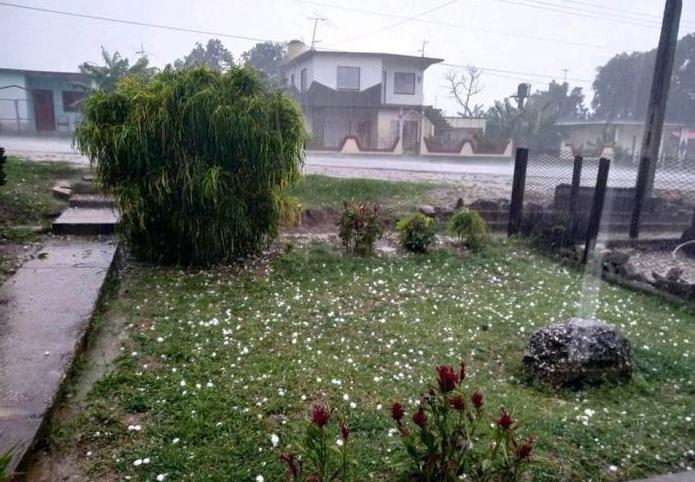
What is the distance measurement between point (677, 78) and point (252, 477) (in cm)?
678

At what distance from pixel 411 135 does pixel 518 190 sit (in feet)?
62.5

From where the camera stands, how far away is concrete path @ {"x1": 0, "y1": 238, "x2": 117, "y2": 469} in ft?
7.46

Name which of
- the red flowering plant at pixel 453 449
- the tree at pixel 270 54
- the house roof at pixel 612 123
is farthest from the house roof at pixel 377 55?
the red flowering plant at pixel 453 449

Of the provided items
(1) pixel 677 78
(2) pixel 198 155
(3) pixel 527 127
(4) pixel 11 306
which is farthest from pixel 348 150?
(4) pixel 11 306

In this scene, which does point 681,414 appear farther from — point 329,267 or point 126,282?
point 126,282

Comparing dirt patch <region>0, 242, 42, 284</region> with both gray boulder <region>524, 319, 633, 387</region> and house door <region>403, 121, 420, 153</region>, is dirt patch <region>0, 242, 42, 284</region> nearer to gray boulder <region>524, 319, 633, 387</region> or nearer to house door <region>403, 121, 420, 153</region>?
gray boulder <region>524, 319, 633, 387</region>

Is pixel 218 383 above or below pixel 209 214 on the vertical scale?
below

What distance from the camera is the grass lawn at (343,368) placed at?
86.2 inches

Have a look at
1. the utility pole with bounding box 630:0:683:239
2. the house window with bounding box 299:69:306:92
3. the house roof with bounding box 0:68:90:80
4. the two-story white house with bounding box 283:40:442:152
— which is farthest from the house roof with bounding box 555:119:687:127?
the house roof with bounding box 0:68:90:80

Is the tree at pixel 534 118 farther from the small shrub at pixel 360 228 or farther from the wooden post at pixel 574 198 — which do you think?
the small shrub at pixel 360 228

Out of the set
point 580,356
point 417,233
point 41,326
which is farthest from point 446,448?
point 417,233

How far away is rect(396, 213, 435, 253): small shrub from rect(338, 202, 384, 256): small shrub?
418mm

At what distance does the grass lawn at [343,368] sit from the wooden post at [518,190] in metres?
1.80

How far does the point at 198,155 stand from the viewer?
4.61 meters
